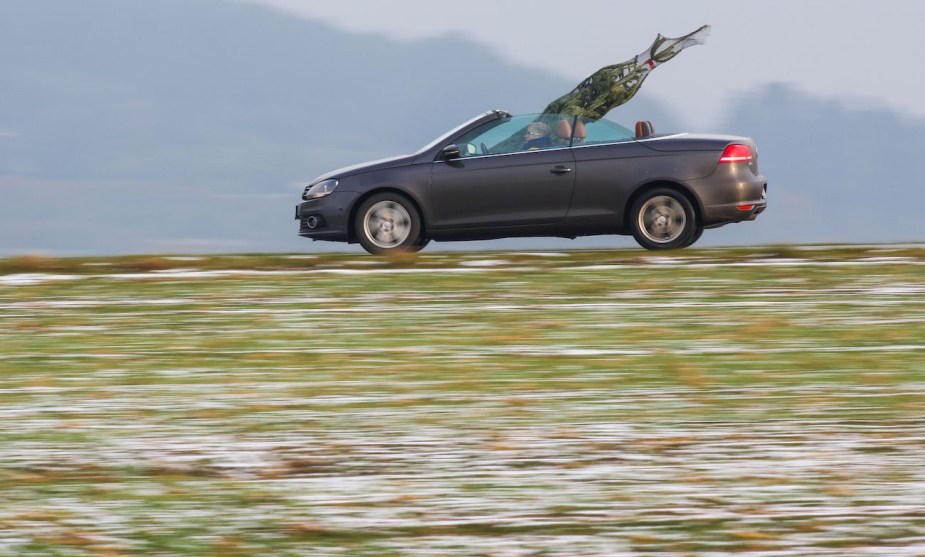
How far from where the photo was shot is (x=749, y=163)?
12.7 m

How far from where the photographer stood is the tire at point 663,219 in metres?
12.5

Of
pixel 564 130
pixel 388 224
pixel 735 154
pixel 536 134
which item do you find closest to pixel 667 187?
pixel 735 154

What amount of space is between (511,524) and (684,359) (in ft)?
9.45

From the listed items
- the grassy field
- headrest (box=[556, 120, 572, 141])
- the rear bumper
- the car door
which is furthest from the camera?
headrest (box=[556, 120, 572, 141])

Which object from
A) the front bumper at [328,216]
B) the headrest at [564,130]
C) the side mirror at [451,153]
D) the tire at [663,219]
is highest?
the headrest at [564,130]

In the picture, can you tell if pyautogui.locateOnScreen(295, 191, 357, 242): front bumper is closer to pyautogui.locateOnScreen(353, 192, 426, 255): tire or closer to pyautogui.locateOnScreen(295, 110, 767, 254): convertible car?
pyautogui.locateOnScreen(295, 110, 767, 254): convertible car

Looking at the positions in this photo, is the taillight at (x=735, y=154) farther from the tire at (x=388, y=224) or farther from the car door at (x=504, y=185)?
the tire at (x=388, y=224)

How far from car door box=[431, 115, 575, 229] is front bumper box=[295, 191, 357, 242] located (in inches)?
32.8

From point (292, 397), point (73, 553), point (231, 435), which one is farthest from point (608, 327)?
point (73, 553)

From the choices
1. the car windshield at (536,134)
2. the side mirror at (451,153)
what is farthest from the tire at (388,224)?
the car windshield at (536,134)

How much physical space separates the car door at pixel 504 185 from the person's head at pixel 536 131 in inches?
1.2

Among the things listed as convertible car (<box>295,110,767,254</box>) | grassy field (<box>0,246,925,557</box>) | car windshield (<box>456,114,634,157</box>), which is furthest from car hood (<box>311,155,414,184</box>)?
grassy field (<box>0,246,925,557</box>)

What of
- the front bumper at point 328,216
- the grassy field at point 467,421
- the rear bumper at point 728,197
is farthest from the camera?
the front bumper at point 328,216

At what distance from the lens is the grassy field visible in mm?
4105
